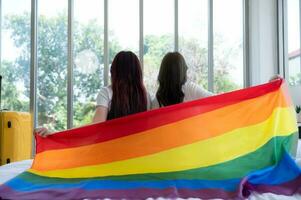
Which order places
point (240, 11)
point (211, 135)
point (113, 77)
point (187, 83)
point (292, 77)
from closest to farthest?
point (211, 135), point (113, 77), point (187, 83), point (292, 77), point (240, 11)

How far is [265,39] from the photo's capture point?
470 centimetres

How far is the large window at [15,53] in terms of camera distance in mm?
4750

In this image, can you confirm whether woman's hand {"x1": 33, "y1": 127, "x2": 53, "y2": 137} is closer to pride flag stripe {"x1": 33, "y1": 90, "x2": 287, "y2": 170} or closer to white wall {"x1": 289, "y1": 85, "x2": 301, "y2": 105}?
pride flag stripe {"x1": 33, "y1": 90, "x2": 287, "y2": 170}

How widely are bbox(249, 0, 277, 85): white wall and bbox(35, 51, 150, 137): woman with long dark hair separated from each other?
292 centimetres

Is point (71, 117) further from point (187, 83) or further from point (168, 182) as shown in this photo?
point (168, 182)

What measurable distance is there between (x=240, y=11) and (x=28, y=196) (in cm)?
424

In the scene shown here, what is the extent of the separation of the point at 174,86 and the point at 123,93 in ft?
1.16

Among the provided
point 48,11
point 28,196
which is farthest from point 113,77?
point 48,11

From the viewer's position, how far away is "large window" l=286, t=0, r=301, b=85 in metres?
4.51

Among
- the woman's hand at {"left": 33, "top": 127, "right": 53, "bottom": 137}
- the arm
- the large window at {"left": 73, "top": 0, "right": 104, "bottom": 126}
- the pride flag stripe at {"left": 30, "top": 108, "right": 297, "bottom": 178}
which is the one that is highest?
the large window at {"left": 73, "top": 0, "right": 104, "bottom": 126}

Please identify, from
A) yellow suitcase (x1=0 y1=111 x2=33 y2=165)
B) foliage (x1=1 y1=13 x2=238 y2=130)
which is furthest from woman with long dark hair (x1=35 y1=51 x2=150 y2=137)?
foliage (x1=1 y1=13 x2=238 y2=130)

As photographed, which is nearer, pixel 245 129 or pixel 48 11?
pixel 245 129

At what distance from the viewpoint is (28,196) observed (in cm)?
131

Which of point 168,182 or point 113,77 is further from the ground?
point 113,77
